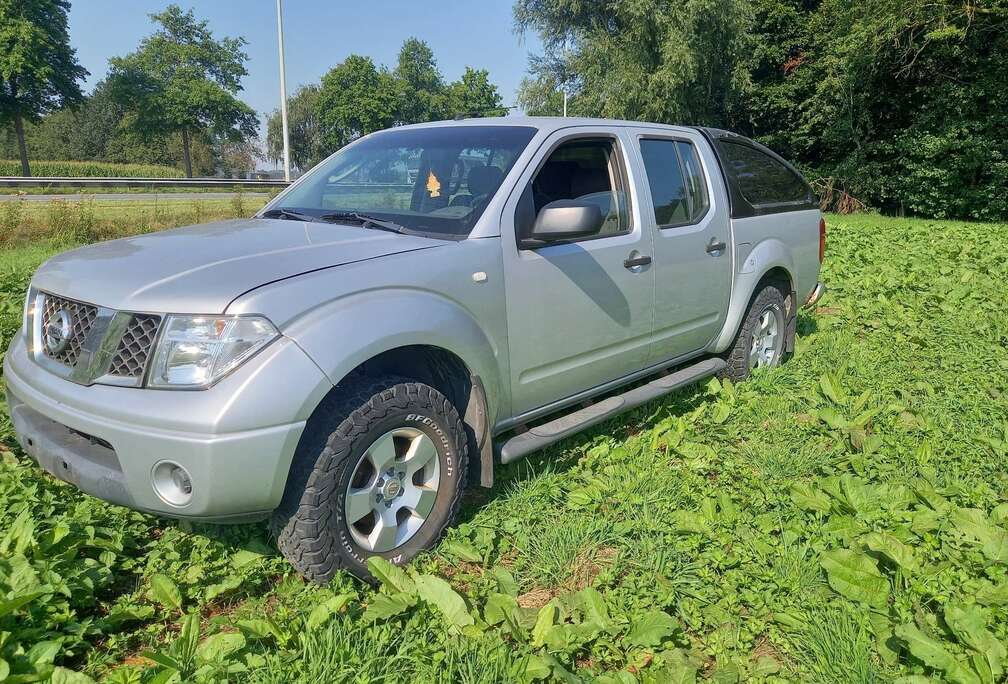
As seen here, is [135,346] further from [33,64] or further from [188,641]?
[33,64]

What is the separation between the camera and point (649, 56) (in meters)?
27.8

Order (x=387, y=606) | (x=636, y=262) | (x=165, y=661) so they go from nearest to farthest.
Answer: (x=165, y=661), (x=387, y=606), (x=636, y=262)

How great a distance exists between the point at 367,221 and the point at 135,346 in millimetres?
1218

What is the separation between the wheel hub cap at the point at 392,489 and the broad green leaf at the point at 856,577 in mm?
1543

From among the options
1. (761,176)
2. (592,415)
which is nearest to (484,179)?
(592,415)

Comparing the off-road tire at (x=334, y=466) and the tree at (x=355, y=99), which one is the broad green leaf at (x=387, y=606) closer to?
the off-road tire at (x=334, y=466)

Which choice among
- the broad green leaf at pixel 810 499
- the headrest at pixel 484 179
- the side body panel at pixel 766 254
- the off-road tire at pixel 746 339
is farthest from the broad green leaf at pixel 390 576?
the off-road tire at pixel 746 339

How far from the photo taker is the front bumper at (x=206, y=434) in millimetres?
2348

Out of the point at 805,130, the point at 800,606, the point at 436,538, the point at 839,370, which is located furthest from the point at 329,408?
the point at 805,130

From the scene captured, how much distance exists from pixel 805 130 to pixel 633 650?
27409 millimetres

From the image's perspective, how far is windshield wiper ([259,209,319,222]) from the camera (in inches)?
143

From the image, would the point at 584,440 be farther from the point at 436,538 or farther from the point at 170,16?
the point at 170,16

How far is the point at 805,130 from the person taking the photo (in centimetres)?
2633

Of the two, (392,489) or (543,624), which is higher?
(392,489)
